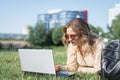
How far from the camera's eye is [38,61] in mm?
3252

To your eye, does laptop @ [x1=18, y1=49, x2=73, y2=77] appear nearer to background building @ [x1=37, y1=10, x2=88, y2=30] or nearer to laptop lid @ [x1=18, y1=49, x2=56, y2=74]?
laptop lid @ [x1=18, y1=49, x2=56, y2=74]

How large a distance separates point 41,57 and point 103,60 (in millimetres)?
673

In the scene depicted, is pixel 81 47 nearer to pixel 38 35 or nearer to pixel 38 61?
pixel 38 61

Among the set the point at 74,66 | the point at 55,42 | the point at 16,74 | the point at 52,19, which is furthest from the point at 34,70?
the point at 52,19

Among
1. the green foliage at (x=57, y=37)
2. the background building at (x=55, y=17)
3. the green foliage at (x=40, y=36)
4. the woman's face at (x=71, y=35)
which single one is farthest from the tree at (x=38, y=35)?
the woman's face at (x=71, y=35)

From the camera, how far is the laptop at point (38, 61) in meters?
3.11

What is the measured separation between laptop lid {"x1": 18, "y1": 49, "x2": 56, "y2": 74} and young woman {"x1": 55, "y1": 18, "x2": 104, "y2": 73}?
388 millimetres

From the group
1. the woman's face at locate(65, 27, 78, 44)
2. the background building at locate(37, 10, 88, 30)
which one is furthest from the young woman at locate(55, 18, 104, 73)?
the background building at locate(37, 10, 88, 30)

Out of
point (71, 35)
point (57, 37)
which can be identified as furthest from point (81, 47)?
point (57, 37)

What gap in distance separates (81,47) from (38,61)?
2.59 ft

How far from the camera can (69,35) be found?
141 inches

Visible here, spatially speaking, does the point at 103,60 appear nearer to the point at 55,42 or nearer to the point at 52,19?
the point at 55,42

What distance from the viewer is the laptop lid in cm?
311

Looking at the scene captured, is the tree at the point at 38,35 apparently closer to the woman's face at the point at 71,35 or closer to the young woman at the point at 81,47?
the young woman at the point at 81,47
